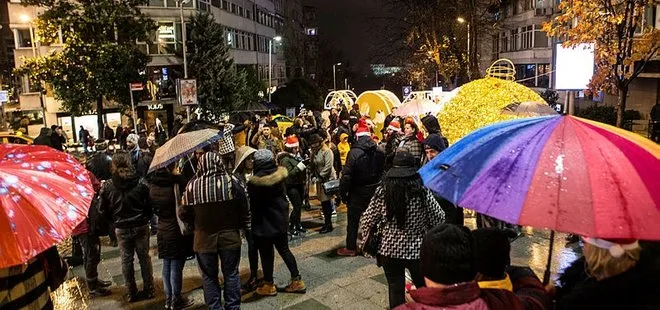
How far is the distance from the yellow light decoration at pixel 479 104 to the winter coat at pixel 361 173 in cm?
313

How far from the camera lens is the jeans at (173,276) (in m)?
5.97

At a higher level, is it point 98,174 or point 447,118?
point 447,118

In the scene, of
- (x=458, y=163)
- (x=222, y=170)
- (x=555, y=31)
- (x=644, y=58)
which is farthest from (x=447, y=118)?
(x=458, y=163)

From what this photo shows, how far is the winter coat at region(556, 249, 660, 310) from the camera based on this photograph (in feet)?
8.41

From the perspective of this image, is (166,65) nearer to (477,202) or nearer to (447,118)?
(447,118)

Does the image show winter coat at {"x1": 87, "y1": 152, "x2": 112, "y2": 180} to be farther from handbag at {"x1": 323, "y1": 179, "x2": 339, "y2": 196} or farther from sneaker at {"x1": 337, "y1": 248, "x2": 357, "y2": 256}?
sneaker at {"x1": 337, "y1": 248, "x2": 357, "y2": 256}

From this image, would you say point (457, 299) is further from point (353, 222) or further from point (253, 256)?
point (353, 222)

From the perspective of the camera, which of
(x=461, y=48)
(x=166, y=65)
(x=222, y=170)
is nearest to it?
(x=222, y=170)

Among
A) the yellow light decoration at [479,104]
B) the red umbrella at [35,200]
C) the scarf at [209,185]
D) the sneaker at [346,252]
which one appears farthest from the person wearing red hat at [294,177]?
the red umbrella at [35,200]

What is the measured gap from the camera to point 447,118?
10.3m

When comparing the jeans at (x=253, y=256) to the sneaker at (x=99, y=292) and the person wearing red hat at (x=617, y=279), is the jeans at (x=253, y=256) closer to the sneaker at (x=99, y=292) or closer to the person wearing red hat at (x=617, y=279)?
the sneaker at (x=99, y=292)

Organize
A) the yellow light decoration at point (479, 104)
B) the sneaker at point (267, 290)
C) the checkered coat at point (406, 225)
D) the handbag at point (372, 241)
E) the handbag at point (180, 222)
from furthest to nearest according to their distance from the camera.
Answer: the yellow light decoration at point (479, 104) → the sneaker at point (267, 290) → the handbag at point (180, 222) → the handbag at point (372, 241) → the checkered coat at point (406, 225)

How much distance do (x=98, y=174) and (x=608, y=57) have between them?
29.8ft

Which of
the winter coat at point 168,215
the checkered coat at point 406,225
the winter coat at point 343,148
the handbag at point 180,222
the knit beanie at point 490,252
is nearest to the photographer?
the knit beanie at point 490,252
